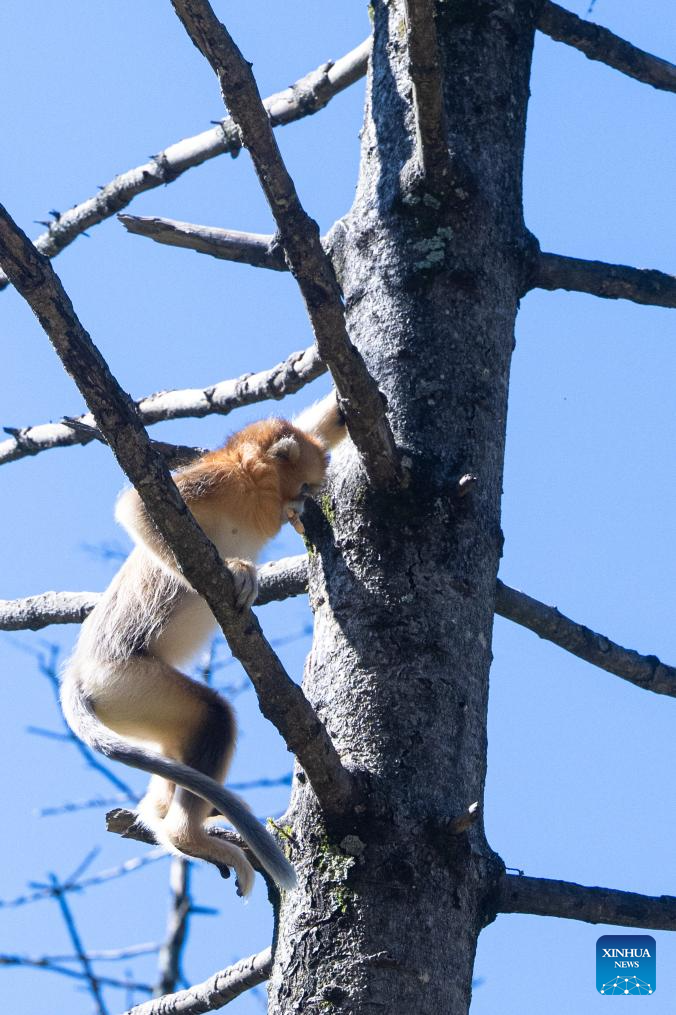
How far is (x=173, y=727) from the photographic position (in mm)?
3783

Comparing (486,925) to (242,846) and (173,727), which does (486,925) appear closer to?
(242,846)

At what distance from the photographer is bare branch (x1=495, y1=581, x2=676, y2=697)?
135 inches

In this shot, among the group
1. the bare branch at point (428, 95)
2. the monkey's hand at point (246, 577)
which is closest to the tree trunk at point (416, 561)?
the bare branch at point (428, 95)

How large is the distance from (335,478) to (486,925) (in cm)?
117

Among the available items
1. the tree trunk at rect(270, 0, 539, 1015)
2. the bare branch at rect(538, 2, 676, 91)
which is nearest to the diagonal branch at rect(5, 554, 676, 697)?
the tree trunk at rect(270, 0, 539, 1015)

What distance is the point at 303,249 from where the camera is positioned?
7.73ft

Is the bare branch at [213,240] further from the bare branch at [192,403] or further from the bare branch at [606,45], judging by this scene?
the bare branch at [606,45]

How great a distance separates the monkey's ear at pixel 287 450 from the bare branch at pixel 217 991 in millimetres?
1732

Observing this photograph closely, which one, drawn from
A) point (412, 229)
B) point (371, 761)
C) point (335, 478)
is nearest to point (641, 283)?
point (412, 229)

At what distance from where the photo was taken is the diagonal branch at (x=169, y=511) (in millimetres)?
1956

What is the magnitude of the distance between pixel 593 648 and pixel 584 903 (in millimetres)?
991

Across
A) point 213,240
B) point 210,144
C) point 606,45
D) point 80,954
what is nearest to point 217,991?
point 80,954

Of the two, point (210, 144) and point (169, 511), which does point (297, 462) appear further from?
point (169, 511)

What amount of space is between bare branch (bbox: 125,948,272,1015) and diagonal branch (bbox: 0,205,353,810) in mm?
655
